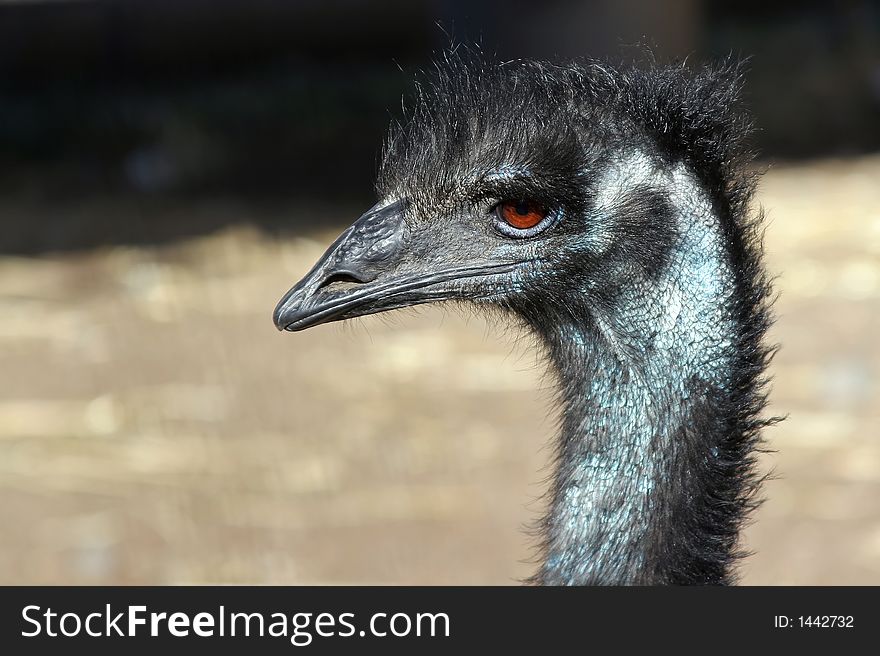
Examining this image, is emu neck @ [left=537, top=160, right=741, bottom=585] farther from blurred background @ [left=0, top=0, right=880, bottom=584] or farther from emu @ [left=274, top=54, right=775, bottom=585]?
blurred background @ [left=0, top=0, right=880, bottom=584]

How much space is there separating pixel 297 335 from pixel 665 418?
3782mm

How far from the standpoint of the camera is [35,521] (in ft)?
14.4

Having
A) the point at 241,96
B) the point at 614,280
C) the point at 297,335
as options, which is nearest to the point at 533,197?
the point at 614,280

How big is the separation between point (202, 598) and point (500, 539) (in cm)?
147

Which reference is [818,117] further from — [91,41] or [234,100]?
[91,41]

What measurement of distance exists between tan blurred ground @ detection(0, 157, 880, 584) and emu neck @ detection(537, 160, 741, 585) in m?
1.92

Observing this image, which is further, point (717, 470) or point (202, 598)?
point (202, 598)

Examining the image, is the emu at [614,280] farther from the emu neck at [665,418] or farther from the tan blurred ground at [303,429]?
the tan blurred ground at [303,429]

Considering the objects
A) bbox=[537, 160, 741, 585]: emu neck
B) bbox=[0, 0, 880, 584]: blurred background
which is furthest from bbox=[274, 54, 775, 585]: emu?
bbox=[0, 0, 880, 584]: blurred background

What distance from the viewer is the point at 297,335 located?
569cm

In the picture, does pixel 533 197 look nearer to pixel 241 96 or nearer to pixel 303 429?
pixel 303 429

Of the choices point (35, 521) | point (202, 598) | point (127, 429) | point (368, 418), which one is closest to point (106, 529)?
point (35, 521)

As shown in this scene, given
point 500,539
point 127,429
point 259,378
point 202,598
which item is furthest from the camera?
point 259,378

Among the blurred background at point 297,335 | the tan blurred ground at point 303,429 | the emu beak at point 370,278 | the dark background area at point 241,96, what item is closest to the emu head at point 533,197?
the emu beak at point 370,278
